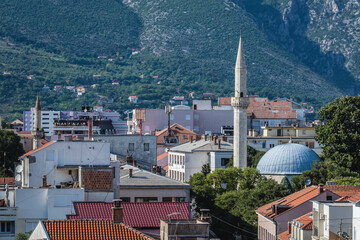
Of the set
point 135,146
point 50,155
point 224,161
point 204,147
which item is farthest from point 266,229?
point 204,147

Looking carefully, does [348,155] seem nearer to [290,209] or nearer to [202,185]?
[202,185]

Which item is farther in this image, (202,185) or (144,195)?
(202,185)

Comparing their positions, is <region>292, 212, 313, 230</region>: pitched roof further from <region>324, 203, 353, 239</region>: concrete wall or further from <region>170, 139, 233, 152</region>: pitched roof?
<region>170, 139, 233, 152</region>: pitched roof

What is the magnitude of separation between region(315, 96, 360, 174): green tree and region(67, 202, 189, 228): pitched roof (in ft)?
150

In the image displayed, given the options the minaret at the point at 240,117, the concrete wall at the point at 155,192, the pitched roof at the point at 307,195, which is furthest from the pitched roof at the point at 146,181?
the minaret at the point at 240,117

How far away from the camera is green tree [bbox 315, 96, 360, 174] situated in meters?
91.9

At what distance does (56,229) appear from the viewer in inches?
1320

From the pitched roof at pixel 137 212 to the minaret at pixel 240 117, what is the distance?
58.9m

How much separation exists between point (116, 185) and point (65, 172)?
2486mm

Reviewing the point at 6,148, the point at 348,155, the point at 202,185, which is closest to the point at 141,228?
the point at 202,185

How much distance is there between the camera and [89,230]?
33.5m

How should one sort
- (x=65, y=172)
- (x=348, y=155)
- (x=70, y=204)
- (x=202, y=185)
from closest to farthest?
(x=70, y=204), (x=65, y=172), (x=202, y=185), (x=348, y=155)

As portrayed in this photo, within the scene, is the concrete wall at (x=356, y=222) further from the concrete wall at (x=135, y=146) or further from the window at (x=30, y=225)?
the concrete wall at (x=135, y=146)

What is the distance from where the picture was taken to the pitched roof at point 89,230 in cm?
3300
